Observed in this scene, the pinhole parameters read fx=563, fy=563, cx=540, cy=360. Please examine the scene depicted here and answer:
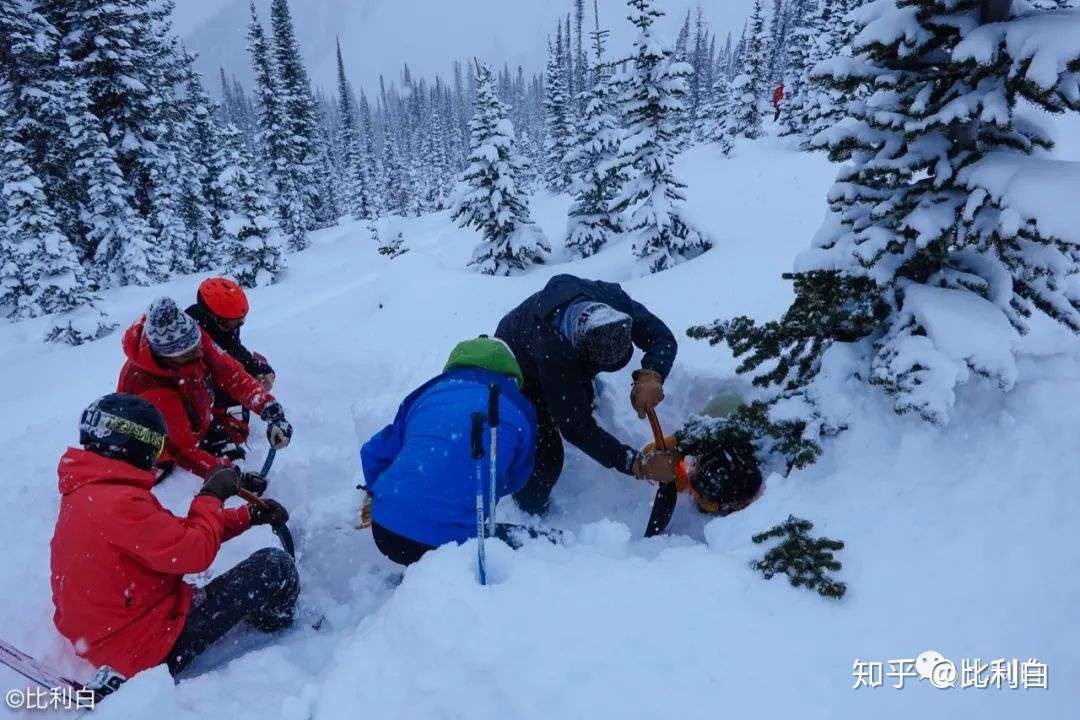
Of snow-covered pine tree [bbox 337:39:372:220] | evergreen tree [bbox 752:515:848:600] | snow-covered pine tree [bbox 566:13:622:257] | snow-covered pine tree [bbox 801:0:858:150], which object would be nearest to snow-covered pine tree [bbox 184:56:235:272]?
snow-covered pine tree [bbox 566:13:622:257]

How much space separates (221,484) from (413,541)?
141 centimetres

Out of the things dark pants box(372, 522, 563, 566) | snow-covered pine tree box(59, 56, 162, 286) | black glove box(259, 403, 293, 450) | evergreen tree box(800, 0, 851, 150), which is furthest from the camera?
evergreen tree box(800, 0, 851, 150)

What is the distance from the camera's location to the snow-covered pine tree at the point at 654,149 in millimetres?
13477

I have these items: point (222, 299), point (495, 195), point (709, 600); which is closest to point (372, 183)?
point (495, 195)

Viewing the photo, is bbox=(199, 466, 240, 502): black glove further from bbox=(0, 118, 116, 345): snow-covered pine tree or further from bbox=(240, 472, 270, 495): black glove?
bbox=(0, 118, 116, 345): snow-covered pine tree

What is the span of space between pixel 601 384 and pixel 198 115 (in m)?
33.4

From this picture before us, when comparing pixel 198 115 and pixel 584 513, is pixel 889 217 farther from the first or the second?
pixel 198 115

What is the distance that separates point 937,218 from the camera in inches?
128

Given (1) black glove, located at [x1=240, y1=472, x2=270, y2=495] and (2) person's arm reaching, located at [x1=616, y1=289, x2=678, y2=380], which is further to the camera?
(2) person's arm reaching, located at [x1=616, y1=289, x2=678, y2=380]

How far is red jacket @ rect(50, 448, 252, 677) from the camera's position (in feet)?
10.1

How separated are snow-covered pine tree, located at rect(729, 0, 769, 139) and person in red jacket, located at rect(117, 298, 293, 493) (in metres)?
36.6

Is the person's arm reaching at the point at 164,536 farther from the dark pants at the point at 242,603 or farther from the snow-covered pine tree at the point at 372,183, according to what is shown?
the snow-covered pine tree at the point at 372,183

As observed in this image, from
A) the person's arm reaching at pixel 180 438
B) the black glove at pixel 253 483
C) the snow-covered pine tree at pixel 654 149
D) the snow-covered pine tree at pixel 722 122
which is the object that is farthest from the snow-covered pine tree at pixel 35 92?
the snow-covered pine tree at pixel 722 122

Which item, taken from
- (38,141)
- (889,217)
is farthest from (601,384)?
(38,141)
